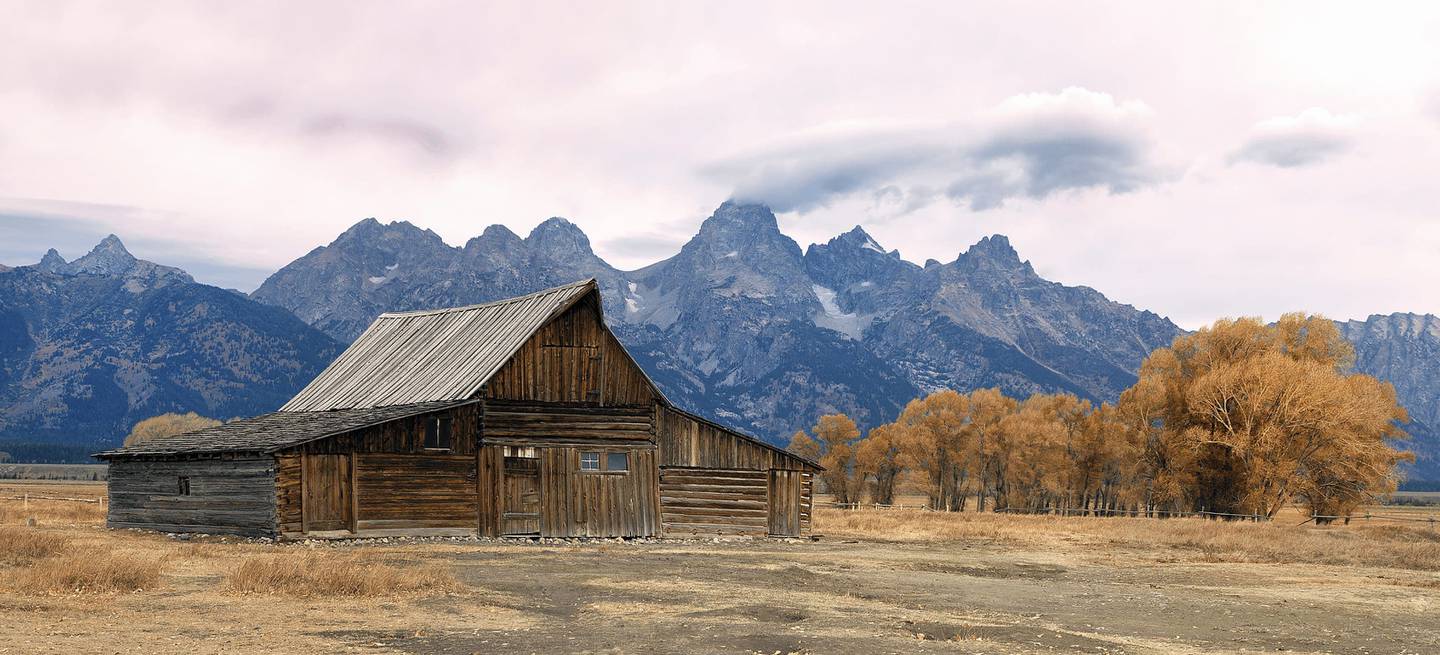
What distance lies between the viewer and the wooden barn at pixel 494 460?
36.9m

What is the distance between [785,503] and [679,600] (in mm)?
23050

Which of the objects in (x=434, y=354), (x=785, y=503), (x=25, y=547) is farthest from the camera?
(x=434, y=354)

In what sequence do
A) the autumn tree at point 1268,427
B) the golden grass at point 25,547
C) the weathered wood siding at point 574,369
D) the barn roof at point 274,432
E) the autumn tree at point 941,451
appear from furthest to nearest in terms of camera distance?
the autumn tree at point 941,451, the autumn tree at point 1268,427, the weathered wood siding at point 574,369, the barn roof at point 274,432, the golden grass at point 25,547

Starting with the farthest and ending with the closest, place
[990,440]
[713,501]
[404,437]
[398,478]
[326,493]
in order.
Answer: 1. [990,440]
2. [713,501]
3. [404,437]
4. [398,478]
5. [326,493]

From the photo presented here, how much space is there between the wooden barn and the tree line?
29392 mm

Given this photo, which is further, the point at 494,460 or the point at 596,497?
the point at 596,497

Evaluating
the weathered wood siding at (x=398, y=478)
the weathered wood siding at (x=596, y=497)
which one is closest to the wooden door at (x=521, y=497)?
the weathered wood siding at (x=596, y=497)

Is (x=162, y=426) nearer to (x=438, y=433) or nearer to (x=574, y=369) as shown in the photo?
(x=574, y=369)

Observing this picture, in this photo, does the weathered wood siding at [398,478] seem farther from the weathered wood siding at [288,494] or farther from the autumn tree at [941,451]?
the autumn tree at [941,451]

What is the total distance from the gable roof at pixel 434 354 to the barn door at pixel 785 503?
955cm

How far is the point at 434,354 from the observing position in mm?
46281

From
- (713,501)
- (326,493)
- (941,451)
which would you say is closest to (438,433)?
(326,493)

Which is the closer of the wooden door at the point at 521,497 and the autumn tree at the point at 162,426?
the wooden door at the point at 521,497

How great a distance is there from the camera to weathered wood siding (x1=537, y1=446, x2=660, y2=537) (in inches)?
1599
